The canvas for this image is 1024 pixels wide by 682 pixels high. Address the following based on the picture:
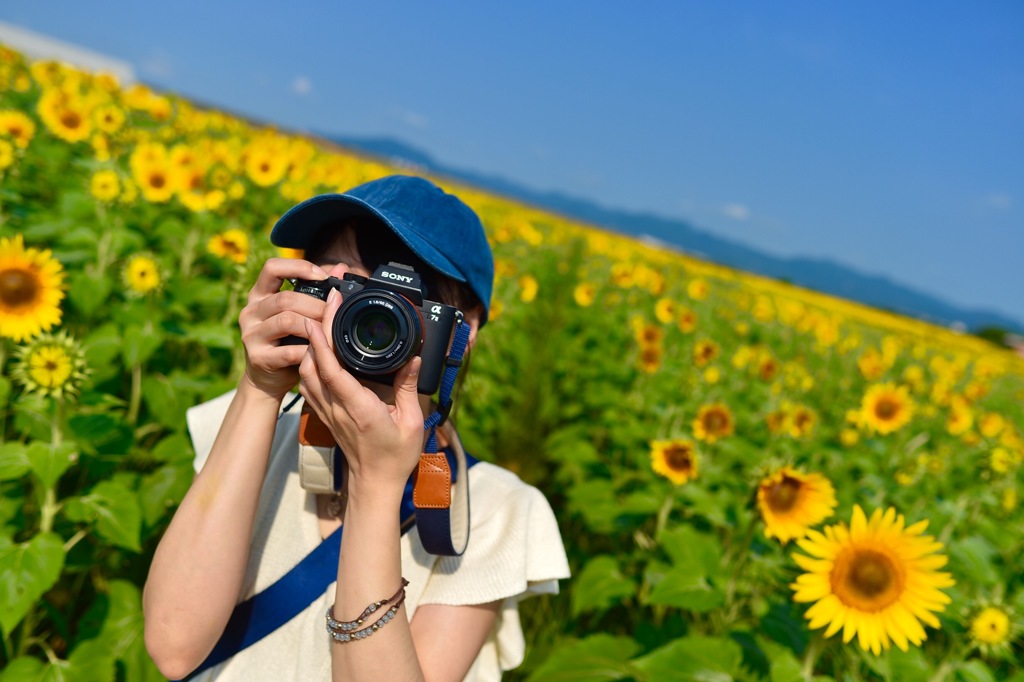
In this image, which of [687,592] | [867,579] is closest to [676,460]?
[687,592]

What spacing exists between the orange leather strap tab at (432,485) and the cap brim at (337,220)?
0.40 m

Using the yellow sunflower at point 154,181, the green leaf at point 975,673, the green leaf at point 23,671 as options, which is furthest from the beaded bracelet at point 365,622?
the yellow sunflower at point 154,181

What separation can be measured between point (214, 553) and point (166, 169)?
3.43 metres

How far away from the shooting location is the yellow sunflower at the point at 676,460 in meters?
2.88

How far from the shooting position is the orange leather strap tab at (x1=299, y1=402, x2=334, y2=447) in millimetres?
1386

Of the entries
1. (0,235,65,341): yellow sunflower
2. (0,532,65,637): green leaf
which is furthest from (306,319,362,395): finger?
(0,235,65,341): yellow sunflower

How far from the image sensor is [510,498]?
1.61m

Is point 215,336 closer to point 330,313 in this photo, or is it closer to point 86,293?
point 86,293

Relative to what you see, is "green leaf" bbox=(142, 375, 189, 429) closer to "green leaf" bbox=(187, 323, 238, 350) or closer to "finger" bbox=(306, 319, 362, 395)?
"green leaf" bbox=(187, 323, 238, 350)

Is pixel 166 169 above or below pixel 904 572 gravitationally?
above

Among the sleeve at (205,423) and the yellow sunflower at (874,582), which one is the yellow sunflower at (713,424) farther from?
the sleeve at (205,423)

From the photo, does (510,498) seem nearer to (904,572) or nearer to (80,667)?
(904,572)

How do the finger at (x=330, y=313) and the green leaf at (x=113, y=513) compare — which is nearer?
the finger at (x=330, y=313)

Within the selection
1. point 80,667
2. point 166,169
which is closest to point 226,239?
point 166,169
